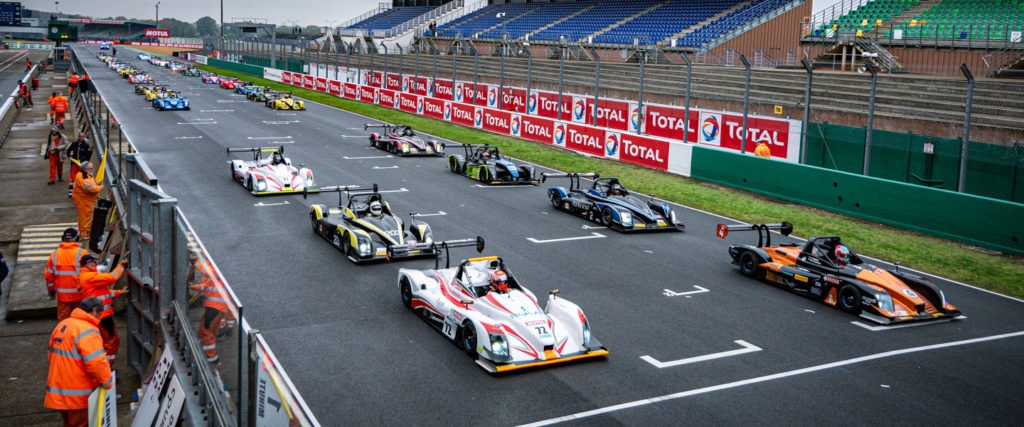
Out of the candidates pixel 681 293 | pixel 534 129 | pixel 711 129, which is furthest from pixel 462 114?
pixel 681 293

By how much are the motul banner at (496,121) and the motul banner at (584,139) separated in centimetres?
490

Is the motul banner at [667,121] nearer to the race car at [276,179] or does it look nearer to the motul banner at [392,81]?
the race car at [276,179]

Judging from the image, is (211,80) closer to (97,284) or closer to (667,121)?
(667,121)

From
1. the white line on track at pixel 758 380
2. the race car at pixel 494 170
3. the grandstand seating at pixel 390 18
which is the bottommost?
the white line on track at pixel 758 380

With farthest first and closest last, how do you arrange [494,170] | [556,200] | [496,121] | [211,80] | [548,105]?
[211,80]
[548,105]
[496,121]
[494,170]
[556,200]

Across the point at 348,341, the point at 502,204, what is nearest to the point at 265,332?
the point at 348,341

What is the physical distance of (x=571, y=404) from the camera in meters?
9.59

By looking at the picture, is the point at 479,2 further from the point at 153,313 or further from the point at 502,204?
the point at 153,313

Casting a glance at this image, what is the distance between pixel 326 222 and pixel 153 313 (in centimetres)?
807

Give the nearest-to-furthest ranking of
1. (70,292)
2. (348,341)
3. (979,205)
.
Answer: (70,292) < (348,341) < (979,205)

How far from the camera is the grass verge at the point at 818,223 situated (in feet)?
54.2

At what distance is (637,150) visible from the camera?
29500 millimetres

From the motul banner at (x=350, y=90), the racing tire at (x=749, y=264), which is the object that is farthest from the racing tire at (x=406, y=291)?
the motul banner at (x=350, y=90)

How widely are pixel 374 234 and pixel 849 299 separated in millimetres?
8189
